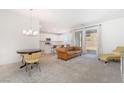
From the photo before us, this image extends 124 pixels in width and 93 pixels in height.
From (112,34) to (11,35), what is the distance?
5.84 metres

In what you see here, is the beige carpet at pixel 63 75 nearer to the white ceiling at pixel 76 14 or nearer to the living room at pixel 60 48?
the living room at pixel 60 48

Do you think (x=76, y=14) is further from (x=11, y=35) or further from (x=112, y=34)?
(x=11, y=35)

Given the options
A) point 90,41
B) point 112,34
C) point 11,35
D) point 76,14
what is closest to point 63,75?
point 76,14

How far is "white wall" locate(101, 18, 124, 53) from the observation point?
4.76m

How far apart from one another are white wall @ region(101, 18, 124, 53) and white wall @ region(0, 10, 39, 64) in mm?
4993

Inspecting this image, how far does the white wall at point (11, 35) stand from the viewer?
3734mm

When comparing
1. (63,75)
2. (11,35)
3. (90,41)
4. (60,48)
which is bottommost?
(63,75)

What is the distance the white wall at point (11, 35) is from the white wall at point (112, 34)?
4.99 meters

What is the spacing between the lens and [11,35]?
13.1 feet

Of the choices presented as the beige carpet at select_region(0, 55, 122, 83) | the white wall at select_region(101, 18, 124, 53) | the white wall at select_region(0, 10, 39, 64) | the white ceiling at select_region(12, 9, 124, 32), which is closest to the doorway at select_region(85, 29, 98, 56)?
the white wall at select_region(101, 18, 124, 53)
